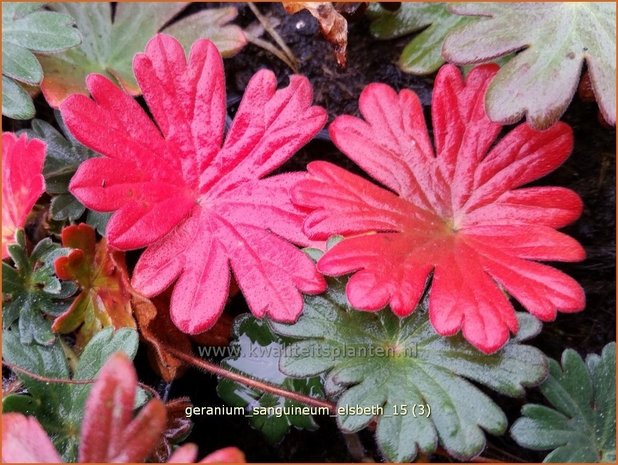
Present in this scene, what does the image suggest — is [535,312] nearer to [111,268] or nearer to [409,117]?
[409,117]

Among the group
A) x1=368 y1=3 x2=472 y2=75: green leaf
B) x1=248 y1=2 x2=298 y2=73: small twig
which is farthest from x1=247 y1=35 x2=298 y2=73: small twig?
x1=368 y1=3 x2=472 y2=75: green leaf

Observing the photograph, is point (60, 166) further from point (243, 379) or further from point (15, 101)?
point (243, 379)

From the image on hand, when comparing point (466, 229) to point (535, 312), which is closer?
point (535, 312)

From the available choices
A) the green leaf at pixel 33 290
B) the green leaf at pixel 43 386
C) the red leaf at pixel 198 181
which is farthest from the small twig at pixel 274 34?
the green leaf at pixel 43 386

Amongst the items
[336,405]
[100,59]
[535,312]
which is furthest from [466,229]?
[100,59]

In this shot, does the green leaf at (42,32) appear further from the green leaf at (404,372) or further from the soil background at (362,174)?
the green leaf at (404,372)

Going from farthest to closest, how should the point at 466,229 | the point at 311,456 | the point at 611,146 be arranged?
the point at 611,146 < the point at 311,456 < the point at 466,229
